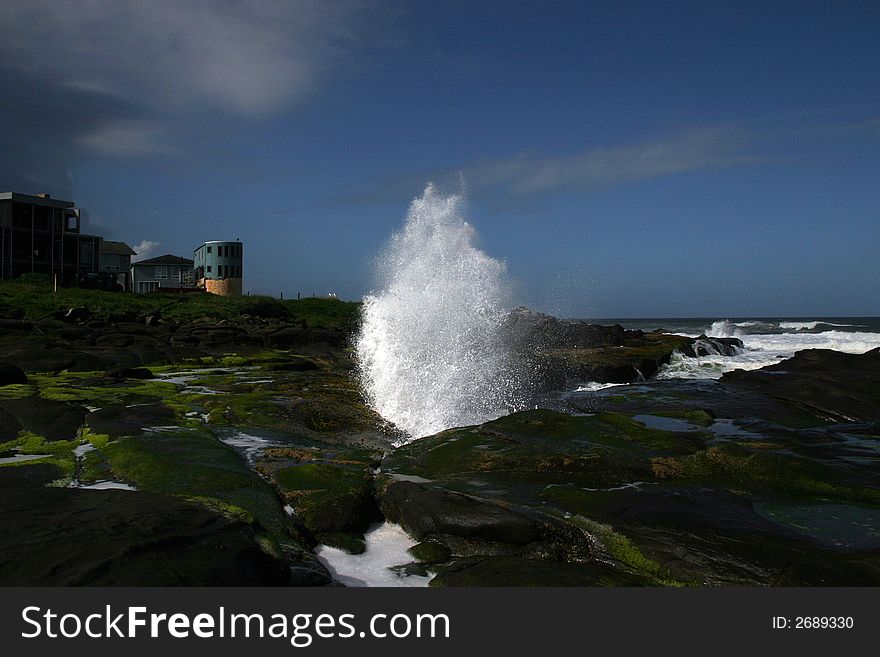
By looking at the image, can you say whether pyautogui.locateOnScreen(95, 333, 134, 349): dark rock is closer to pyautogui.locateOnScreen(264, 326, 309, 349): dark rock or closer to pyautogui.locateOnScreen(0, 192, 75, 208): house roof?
pyautogui.locateOnScreen(264, 326, 309, 349): dark rock

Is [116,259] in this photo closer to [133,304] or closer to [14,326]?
[133,304]

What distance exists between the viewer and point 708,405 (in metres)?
13.5

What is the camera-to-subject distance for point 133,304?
124ft

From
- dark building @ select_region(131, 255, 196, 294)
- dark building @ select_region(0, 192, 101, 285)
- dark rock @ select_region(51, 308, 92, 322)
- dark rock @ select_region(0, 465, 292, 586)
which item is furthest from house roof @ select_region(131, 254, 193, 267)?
dark rock @ select_region(0, 465, 292, 586)

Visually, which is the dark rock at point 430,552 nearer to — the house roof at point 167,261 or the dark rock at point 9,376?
the dark rock at point 9,376

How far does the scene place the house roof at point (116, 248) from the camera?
53.9 meters

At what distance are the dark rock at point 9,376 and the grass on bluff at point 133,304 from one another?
782 inches

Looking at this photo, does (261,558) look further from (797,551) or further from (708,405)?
(708,405)

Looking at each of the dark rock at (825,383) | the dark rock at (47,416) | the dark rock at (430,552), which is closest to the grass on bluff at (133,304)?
the dark rock at (47,416)

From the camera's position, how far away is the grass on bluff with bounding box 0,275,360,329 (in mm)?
33062

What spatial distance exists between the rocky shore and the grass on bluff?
828 inches

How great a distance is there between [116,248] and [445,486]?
57.0 metres

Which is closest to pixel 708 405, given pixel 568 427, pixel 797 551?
pixel 568 427

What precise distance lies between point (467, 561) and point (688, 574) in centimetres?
189
